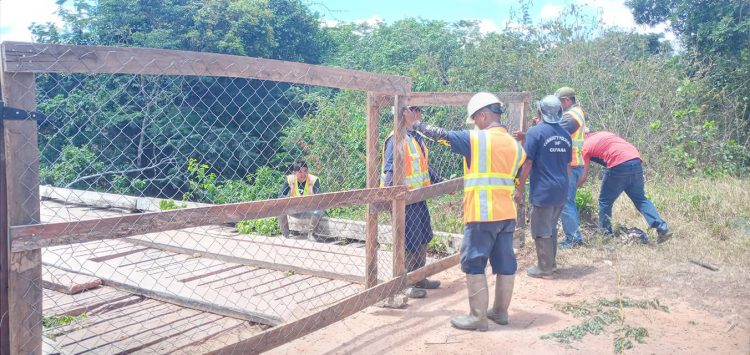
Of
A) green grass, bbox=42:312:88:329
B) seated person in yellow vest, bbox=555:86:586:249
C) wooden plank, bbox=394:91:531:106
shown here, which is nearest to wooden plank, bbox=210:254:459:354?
wooden plank, bbox=394:91:531:106

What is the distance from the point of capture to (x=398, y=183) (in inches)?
194

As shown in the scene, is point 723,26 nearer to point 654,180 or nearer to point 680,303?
point 654,180

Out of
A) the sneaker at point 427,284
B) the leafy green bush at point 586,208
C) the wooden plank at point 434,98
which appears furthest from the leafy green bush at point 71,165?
the leafy green bush at point 586,208

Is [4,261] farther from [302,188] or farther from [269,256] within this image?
[302,188]

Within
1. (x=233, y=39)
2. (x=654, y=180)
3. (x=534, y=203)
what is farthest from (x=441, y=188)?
(x=233, y=39)

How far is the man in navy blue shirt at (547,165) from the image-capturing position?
18.3ft

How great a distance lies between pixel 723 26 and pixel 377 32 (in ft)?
37.1

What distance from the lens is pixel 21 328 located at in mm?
2709

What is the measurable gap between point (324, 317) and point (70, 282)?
275 cm

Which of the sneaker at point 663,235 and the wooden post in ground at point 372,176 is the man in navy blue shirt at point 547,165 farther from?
the sneaker at point 663,235

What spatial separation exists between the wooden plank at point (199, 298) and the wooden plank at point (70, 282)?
89mm

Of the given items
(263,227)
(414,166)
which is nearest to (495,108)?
(414,166)

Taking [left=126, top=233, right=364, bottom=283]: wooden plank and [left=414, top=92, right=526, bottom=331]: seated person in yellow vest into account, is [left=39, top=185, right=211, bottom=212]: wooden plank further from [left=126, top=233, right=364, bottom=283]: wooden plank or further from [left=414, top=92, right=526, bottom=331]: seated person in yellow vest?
[left=414, top=92, right=526, bottom=331]: seated person in yellow vest

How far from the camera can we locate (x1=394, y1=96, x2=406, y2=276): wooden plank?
190 inches
